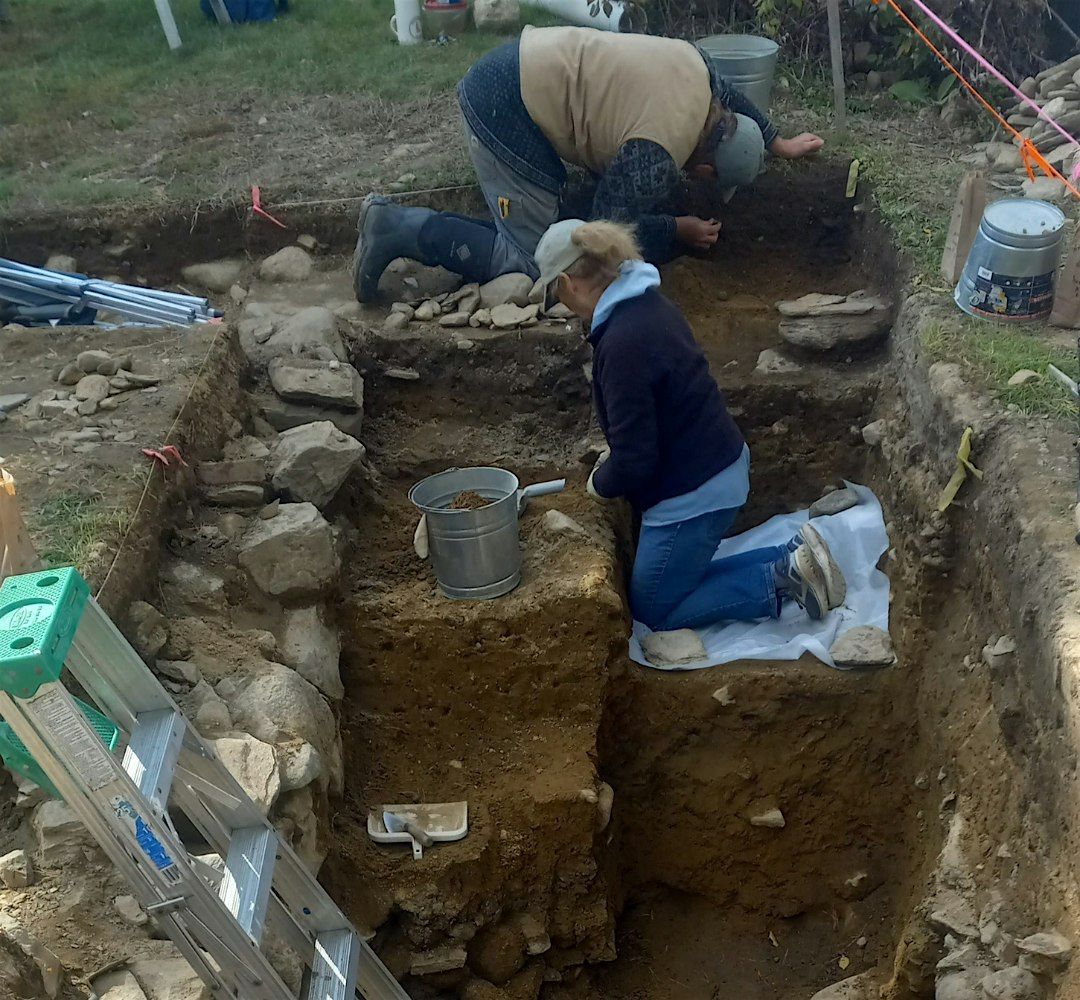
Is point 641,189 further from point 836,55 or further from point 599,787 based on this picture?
point 599,787

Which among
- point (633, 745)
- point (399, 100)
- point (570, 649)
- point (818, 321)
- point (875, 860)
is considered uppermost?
point (399, 100)

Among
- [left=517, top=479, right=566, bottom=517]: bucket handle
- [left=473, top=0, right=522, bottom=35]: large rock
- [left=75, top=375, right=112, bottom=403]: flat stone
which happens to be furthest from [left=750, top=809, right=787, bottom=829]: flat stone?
[left=473, top=0, right=522, bottom=35]: large rock

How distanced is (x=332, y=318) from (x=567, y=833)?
2718 millimetres

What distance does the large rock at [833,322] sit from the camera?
5.00 m

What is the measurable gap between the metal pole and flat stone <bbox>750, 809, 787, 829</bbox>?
3955 millimetres

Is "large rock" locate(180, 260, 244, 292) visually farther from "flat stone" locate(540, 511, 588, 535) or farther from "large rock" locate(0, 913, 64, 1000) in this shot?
"large rock" locate(0, 913, 64, 1000)

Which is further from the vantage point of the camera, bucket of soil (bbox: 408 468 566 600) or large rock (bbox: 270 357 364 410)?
large rock (bbox: 270 357 364 410)

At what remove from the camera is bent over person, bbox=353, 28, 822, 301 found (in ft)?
16.0

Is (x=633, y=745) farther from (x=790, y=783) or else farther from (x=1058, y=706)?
(x=1058, y=706)

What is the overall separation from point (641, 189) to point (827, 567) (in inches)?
76.8

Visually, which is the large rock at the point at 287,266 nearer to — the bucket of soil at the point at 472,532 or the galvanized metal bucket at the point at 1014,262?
the bucket of soil at the point at 472,532

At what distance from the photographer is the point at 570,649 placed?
12.9 ft

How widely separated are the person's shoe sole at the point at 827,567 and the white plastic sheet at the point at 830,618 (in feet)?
0.32

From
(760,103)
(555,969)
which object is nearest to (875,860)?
(555,969)
